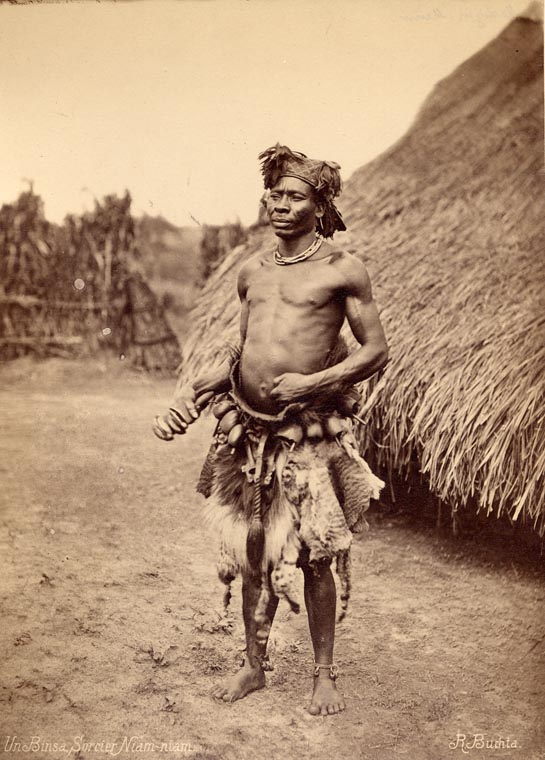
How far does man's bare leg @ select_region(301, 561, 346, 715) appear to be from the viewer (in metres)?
2.16

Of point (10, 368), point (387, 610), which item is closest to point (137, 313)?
point (10, 368)

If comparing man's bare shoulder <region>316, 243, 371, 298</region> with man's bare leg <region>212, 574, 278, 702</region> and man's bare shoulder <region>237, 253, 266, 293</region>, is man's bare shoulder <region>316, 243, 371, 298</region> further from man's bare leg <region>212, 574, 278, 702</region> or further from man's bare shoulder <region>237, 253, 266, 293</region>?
man's bare leg <region>212, 574, 278, 702</region>

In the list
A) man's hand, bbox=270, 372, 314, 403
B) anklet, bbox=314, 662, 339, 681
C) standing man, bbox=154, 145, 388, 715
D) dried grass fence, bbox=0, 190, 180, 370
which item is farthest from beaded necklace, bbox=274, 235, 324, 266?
anklet, bbox=314, 662, 339, 681

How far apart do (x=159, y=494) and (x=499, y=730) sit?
4.13 ft

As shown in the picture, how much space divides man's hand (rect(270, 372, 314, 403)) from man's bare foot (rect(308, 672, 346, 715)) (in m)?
0.82

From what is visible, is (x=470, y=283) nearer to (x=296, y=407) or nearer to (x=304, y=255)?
(x=304, y=255)

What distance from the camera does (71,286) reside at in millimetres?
2588

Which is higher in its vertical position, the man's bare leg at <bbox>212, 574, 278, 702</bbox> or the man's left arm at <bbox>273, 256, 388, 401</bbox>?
the man's left arm at <bbox>273, 256, 388, 401</bbox>

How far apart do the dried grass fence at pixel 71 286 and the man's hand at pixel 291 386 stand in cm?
87

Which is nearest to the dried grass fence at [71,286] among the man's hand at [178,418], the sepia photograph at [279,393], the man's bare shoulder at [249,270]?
the sepia photograph at [279,393]

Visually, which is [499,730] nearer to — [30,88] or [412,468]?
[412,468]

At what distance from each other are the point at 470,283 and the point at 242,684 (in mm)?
1428

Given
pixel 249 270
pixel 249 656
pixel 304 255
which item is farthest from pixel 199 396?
pixel 249 656

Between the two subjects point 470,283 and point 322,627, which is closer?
point 322,627
